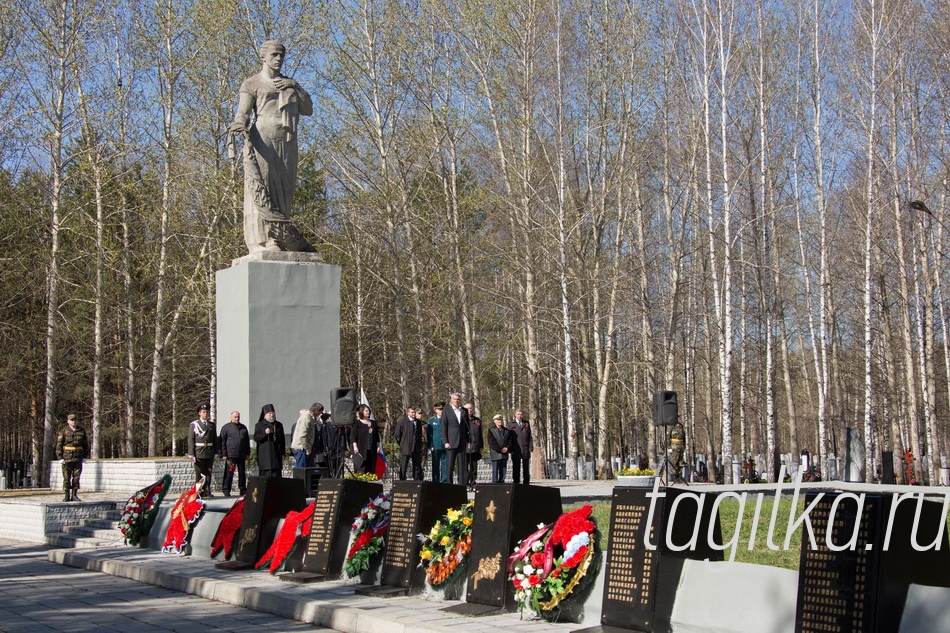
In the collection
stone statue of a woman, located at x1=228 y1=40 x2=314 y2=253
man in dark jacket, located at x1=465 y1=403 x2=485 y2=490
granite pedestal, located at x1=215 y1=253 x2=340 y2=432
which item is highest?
stone statue of a woman, located at x1=228 y1=40 x2=314 y2=253

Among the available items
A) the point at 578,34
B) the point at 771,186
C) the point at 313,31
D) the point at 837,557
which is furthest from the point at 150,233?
the point at 837,557

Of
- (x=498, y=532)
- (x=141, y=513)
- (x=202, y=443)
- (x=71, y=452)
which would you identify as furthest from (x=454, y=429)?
(x=498, y=532)

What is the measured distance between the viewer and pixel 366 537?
11.5 m

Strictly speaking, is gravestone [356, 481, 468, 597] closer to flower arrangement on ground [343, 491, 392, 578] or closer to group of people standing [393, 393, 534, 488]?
flower arrangement on ground [343, 491, 392, 578]

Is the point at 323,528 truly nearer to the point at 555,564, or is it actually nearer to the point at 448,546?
the point at 448,546

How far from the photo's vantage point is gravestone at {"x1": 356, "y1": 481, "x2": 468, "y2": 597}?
1082 cm

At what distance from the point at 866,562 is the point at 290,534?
7.53m

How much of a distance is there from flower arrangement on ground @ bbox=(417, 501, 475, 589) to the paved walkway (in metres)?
1.21

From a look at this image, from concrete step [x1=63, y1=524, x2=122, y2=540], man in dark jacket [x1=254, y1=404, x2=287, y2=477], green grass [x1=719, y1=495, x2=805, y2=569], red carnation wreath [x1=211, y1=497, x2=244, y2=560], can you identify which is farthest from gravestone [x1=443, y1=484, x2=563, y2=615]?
concrete step [x1=63, y1=524, x2=122, y2=540]

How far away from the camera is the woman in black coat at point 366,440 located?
18.6m

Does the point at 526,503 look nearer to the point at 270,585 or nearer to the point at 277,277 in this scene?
the point at 270,585

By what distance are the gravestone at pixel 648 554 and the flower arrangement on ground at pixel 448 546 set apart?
198 centimetres

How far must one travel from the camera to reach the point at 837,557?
6797 millimetres

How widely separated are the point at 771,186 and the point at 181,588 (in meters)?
29.0
